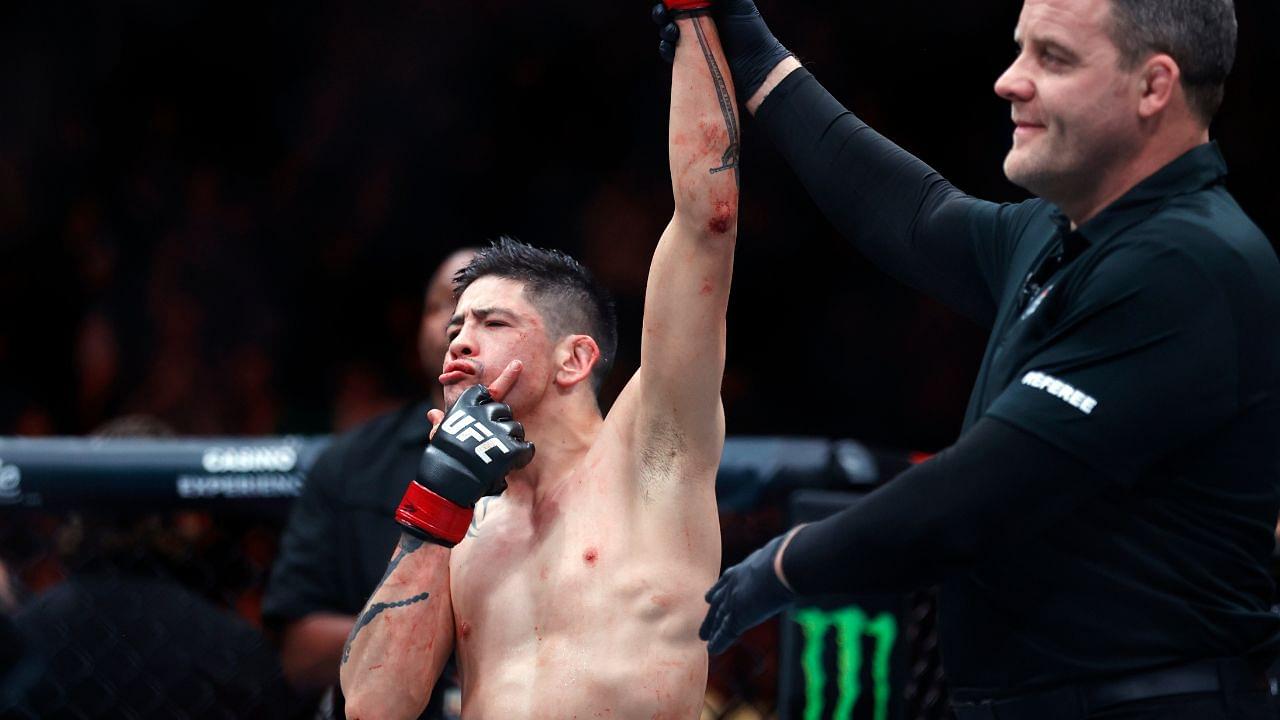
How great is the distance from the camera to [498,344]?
2.08m

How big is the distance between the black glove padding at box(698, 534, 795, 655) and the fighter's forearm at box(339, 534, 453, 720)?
0.51m

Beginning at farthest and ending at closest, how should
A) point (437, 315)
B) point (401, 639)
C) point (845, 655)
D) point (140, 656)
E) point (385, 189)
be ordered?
1. point (385, 189)
2. point (437, 315)
3. point (140, 656)
4. point (845, 655)
5. point (401, 639)

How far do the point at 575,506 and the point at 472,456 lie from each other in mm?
221

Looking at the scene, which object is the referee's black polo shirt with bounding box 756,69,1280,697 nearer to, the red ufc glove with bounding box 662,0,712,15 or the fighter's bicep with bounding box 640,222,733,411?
the fighter's bicep with bounding box 640,222,733,411

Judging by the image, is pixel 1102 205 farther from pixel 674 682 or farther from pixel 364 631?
pixel 364 631

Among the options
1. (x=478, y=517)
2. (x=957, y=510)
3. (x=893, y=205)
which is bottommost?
(x=478, y=517)

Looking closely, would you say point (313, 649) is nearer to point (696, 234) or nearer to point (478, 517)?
point (478, 517)

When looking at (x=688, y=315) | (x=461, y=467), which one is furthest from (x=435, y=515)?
(x=688, y=315)

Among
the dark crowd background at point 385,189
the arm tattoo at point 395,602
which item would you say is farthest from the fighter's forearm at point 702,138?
the dark crowd background at point 385,189

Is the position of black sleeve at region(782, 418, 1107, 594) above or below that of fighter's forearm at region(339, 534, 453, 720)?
above

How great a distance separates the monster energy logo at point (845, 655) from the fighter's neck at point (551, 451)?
53 centimetres

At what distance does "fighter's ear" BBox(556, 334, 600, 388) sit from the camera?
2119 mm

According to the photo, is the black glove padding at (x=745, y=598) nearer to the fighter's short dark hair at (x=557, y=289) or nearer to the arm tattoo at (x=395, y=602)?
the arm tattoo at (x=395, y=602)

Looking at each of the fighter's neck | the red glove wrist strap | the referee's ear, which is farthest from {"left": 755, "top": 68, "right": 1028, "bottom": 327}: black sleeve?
the red glove wrist strap
